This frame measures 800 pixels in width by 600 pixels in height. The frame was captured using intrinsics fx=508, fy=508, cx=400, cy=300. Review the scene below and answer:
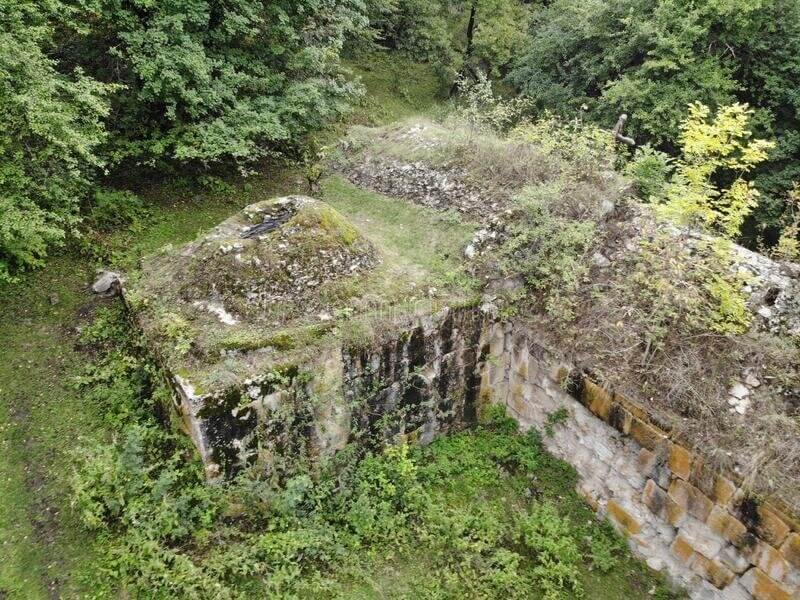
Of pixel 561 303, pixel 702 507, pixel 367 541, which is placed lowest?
pixel 367 541

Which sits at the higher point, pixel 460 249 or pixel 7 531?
pixel 460 249

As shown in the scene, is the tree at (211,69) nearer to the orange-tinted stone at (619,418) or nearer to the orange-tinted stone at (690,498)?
the orange-tinted stone at (619,418)

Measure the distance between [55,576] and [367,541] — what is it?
3115 mm

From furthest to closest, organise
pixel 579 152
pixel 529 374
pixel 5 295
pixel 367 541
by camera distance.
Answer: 1. pixel 579 152
2. pixel 5 295
3. pixel 529 374
4. pixel 367 541

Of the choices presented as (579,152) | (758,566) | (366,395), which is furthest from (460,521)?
(579,152)

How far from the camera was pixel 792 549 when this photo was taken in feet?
15.1

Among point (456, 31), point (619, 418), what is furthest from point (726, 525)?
point (456, 31)

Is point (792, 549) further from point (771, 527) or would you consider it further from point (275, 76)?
point (275, 76)

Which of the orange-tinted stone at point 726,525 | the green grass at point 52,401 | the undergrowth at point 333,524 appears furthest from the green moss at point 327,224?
the orange-tinted stone at point 726,525

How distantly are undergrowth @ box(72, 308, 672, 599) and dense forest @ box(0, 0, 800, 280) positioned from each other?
9.70ft

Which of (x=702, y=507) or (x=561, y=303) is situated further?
(x=561, y=303)

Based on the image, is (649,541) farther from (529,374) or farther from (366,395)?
(366,395)

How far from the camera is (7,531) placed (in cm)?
528

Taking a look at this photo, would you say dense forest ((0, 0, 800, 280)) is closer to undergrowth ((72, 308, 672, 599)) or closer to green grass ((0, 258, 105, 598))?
green grass ((0, 258, 105, 598))
